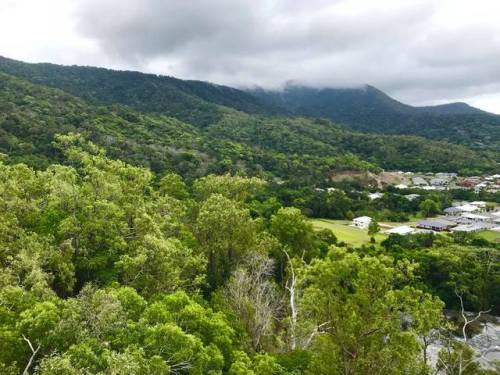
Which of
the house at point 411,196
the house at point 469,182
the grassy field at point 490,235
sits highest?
the house at point 469,182

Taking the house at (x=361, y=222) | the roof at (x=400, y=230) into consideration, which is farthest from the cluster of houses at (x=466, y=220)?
the house at (x=361, y=222)

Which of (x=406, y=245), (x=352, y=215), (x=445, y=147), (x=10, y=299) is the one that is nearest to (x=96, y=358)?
(x=10, y=299)

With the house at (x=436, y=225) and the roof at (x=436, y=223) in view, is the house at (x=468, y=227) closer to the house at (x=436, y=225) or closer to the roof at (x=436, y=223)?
the house at (x=436, y=225)

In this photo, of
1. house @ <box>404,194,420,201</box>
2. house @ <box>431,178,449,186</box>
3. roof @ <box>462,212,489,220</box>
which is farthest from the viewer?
house @ <box>431,178,449,186</box>

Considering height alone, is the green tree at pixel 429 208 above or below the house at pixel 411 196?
below

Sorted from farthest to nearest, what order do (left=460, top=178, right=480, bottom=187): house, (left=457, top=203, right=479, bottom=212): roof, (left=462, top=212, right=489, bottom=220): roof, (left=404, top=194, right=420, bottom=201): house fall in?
(left=460, top=178, right=480, bottom=187): house → (left=404, top=194, right=420, bottom=201): house → (left=457, top=203, right=479, bottom=212): roof → (left=462, top=212, right=489, bottom=220): roof

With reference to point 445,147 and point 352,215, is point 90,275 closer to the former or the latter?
point 352,215

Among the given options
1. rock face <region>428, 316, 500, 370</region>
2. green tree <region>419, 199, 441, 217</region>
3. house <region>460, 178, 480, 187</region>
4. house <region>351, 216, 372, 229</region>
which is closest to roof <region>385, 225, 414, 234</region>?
house <region>351, 216, 372, 229</region>

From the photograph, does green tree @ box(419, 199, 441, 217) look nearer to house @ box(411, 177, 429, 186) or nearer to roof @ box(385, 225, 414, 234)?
roof @ box(385, 225, 414, 234)
